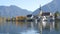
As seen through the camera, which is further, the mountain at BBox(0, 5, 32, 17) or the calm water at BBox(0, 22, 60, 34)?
the mountain at BBox(0, 5, 32, 17)

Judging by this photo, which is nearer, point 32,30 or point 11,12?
point 32,30

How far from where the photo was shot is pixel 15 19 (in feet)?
216

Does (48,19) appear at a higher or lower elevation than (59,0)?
lower

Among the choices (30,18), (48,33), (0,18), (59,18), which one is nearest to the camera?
(48,33)

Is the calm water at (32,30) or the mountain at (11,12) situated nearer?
the calm water at (32,30)

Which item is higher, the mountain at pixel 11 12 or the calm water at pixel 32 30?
the mountain at pixel 11 12

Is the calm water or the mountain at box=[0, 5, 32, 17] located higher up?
the mountain at box=[0, 5, 32, 17]

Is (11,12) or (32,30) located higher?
Answer: (11,12)

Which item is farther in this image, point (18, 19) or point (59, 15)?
point (18, 19)

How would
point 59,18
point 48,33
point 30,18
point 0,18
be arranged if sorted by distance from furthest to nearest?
point 0,18
point 30,18
point 59,18
point 48,33

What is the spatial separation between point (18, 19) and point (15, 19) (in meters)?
2.06

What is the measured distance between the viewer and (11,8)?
137125 millimetres

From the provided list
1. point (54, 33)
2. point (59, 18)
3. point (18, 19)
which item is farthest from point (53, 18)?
point (54, 33)

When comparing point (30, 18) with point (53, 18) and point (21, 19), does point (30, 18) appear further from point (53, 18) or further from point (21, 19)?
point (53, 18)
